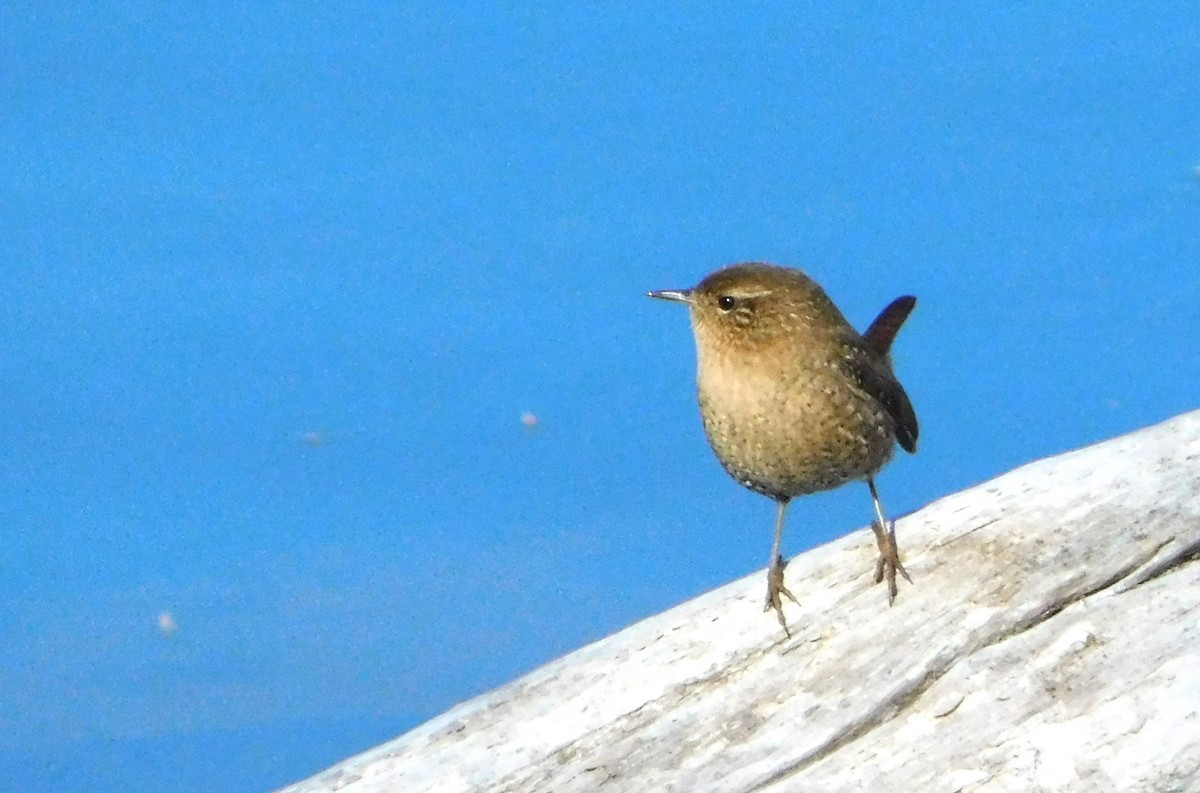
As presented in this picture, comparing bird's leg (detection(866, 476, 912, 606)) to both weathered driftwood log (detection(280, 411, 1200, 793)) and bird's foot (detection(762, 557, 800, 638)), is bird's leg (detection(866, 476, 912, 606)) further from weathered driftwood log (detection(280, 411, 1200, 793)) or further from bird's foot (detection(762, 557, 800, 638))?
bird's foot (detection(762, 557, 800, 638))

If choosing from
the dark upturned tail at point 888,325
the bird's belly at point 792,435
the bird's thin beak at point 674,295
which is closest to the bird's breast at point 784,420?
the bird's belly at point 792,435

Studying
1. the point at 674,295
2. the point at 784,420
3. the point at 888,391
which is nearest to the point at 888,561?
the point at 784,420

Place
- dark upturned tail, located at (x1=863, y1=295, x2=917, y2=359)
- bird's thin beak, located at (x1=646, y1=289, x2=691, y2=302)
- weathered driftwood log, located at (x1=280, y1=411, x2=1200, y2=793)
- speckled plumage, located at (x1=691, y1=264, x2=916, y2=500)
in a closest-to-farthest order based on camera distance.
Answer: weathered driftwood log, located at (x1=280, y1=411, x2=1200, y2=793)
speckled plumage, located at (x1=691, y1=264, x2=916, y2=500)
bird's thin beak, located at (x1=646, y1=289, x2=691, y2=302)
dark upturned tail, located at (x1=863, y1=295, x2=917, y2=359)

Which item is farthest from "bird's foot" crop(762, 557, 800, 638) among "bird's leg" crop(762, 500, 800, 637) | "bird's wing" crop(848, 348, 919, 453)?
"bird's wing" crop(848, 348, 919, 453)

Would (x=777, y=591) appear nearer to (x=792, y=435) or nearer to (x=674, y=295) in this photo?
(x=792, y=435)

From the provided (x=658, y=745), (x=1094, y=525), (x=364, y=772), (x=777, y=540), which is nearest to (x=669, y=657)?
(x=658, y=745)

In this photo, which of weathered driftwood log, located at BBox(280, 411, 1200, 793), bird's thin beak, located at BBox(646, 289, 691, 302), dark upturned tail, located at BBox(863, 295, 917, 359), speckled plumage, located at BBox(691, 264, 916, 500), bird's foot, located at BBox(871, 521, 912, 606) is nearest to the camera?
weathered driftwood log, located at BBox(280, 411, 1200, 793)

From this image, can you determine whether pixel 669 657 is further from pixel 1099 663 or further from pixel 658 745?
pixel 1099 663

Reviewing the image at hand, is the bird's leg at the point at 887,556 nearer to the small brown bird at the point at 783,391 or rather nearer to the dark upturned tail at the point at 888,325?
the small brown bird at the point at 783,391
